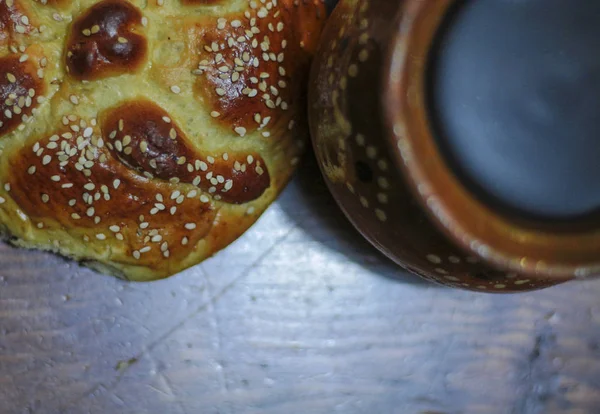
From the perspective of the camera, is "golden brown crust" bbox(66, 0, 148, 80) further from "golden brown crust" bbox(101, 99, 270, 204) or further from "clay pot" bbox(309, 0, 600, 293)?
"clay pot" bbox(309, 0, 600, 293)

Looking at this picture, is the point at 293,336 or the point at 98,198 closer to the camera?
the point at 98,198

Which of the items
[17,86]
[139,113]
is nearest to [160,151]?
[139,113]

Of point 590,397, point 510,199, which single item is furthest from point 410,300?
point 510,199

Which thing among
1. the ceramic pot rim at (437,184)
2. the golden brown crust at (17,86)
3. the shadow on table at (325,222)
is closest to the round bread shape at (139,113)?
the golden brown crust at (17,86)

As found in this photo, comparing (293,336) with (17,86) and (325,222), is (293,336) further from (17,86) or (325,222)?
(17,86)

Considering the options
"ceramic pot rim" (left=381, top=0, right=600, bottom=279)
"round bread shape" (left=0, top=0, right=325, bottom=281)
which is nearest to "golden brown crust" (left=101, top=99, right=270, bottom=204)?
"round bread shape" (left=0, top=0, right=325, bottom=281)

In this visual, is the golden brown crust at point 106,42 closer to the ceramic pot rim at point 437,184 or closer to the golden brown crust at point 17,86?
the golden brown crust at point 17,86

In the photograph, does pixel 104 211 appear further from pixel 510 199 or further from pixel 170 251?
pixel 510 199
